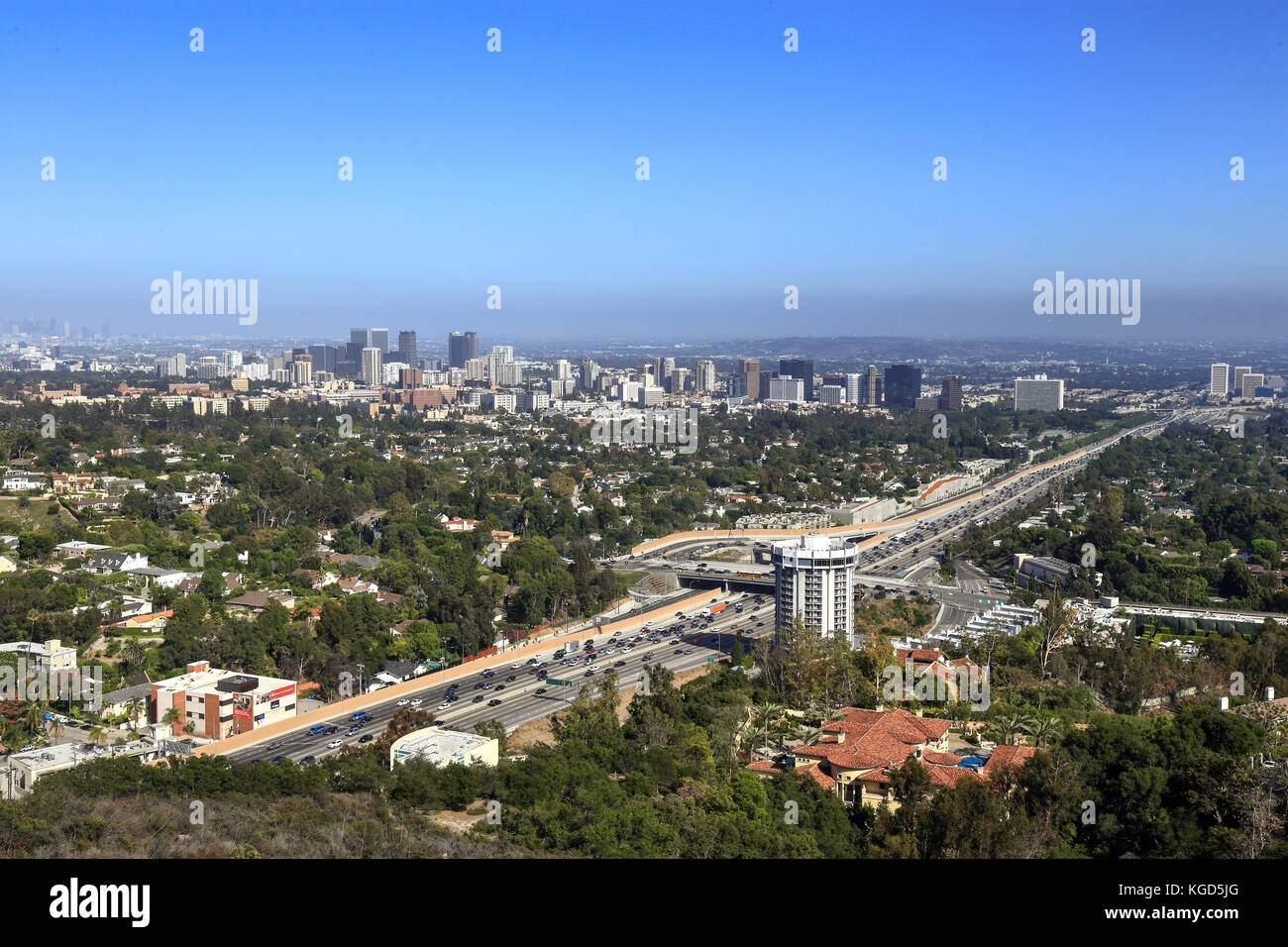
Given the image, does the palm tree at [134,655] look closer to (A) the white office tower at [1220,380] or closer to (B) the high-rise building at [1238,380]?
(A) the white office tower at [1220,380]

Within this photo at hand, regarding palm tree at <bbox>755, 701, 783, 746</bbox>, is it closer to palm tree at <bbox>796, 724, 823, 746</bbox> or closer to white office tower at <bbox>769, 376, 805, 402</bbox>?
palm tree at <bbox>796, 724, 823, 746</bbox>

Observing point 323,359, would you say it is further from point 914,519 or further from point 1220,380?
point 1220,380

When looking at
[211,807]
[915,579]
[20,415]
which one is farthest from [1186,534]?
[20,415]

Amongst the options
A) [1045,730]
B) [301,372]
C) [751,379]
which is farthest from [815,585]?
[301,372]

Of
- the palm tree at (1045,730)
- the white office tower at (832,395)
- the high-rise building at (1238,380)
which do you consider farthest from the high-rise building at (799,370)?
the palm tree at (1045,730)
